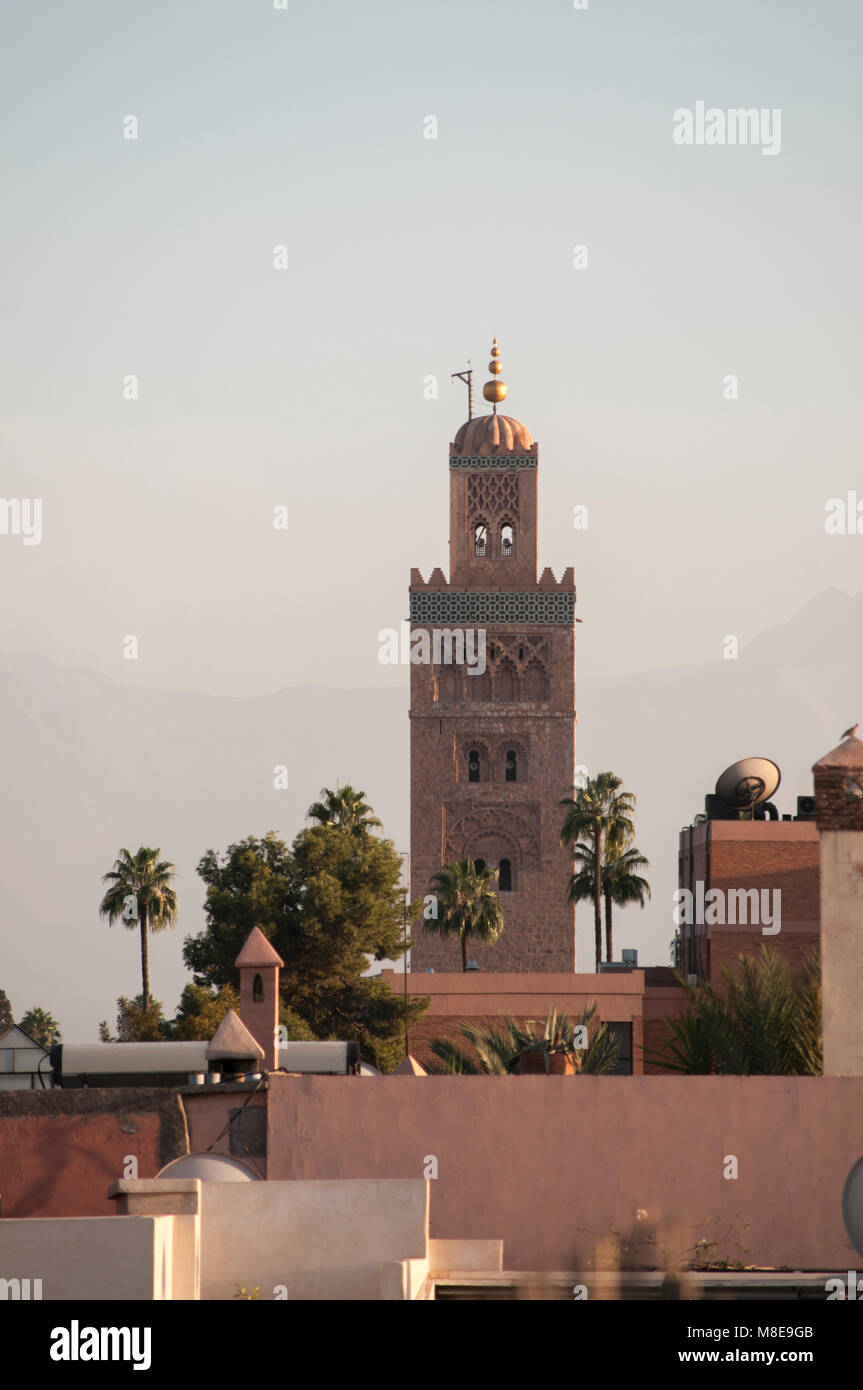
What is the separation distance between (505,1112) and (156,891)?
49123mm

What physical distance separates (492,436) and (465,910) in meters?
19.4

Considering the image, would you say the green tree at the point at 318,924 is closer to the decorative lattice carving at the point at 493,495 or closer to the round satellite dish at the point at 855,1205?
the decorative lattice carving at the point at 493,495

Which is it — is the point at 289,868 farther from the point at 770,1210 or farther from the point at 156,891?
the point at 770,1210

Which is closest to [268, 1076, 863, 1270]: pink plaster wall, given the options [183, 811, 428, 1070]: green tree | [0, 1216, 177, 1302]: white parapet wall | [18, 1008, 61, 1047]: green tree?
[0, 1216, 177, 1302]: white parapet wall

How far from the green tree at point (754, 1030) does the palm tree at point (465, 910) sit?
137ft

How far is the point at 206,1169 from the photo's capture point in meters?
20.2

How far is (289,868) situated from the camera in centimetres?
5762

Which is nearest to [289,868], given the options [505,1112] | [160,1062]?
[160,1062]

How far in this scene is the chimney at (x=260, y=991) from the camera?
26.4 metres

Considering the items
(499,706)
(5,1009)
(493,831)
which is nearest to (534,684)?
(499,706)

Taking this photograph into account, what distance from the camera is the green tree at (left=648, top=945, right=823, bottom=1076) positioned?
947 inches

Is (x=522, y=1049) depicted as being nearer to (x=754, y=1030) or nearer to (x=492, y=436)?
(x=754, y=1030)

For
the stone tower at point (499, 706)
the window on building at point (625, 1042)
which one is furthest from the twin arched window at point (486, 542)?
the window on building at point (625, 1042)
